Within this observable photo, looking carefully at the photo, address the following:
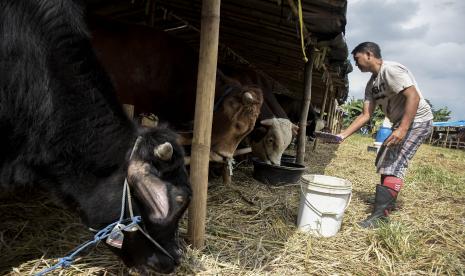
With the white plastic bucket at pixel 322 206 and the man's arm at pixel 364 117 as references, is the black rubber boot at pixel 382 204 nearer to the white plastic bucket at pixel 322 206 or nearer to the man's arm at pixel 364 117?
the white plastic bucket at pixel 322 206

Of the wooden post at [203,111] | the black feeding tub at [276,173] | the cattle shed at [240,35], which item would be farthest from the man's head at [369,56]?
the wooden post at [203,111]

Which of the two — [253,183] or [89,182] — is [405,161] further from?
[89,182]

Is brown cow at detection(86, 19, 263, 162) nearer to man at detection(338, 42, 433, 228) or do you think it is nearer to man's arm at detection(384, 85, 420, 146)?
man at detection(338, 42, 433, 228)

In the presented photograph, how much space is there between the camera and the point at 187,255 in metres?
2.58

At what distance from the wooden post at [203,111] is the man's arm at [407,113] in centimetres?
227

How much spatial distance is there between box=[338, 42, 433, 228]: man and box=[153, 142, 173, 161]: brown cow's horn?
2.35m

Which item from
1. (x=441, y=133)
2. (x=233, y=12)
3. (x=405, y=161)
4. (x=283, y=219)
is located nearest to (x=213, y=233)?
(x=283, y=219)

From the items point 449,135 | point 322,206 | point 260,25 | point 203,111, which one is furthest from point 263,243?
point 449,135

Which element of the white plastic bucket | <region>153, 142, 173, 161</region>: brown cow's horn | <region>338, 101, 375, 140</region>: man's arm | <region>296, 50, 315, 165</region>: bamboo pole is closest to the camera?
<region>153, 142, 173, 161</region>: brown cow's horn

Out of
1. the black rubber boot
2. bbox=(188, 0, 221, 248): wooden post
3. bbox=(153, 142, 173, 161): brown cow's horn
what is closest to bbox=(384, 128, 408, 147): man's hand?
the black rubber boot

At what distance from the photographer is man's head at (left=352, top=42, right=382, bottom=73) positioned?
13.3 ft

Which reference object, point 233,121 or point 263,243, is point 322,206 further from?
point 233,121

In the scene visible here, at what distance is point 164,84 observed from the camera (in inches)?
169

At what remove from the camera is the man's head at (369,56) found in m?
4.05
